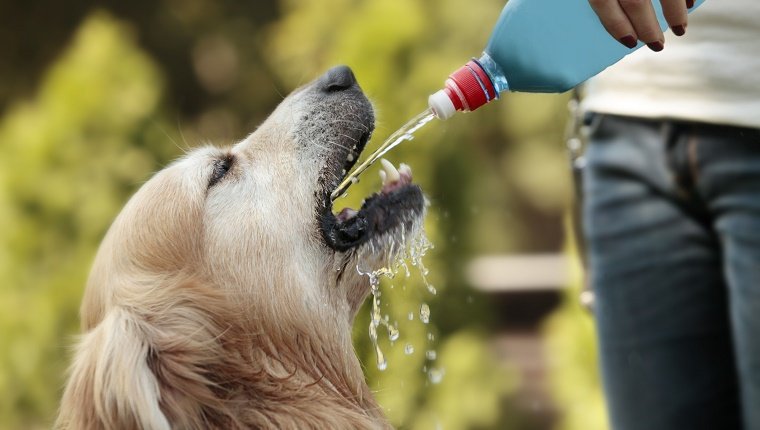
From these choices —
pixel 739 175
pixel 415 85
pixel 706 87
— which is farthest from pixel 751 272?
pixel 415 85

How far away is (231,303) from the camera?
262cm

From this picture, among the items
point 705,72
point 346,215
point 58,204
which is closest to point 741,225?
point 705,72

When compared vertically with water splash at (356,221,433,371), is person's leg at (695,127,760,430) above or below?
below

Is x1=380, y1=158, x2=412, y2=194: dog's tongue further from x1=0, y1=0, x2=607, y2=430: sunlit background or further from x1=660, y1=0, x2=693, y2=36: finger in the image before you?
x1=660, y1=0, x2=693, y2=36: finger

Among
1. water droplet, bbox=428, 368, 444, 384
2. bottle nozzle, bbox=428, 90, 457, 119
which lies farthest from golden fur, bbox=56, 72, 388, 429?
water droplet, bbox=428, 368, 444, 384

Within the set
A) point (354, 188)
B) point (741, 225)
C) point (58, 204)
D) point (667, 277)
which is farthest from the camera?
point (58, 204)

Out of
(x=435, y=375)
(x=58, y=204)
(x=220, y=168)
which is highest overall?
(x=220, y=168)

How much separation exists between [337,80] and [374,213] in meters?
0.45

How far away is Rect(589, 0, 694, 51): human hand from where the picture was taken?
5.84 ft

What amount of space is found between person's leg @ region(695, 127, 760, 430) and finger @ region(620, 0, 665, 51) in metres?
0.70

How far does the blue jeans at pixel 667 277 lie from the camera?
2490 mm

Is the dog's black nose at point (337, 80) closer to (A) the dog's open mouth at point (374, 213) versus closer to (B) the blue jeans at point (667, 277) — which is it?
(A) the dog's open mouth at point (374, 213)

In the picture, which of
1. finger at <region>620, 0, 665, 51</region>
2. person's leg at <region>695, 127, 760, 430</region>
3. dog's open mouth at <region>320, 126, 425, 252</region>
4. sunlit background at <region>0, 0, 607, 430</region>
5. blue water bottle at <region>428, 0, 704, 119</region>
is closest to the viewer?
finger at <region>620, 0, 665, 51</region>

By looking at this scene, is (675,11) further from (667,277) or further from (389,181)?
(389,181)
